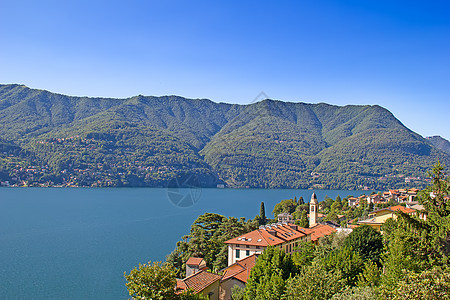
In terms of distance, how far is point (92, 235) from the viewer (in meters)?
57.1

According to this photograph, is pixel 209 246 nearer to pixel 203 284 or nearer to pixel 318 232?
pixel 318 232

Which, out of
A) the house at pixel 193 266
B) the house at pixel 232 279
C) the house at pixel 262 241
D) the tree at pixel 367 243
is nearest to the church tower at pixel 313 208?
the house at pixel 262 241

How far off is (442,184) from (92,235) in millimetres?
50472

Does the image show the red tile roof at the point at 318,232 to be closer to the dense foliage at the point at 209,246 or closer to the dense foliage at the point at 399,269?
the dense foliage at the point at 209,246

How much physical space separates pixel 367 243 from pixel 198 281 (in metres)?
12.5

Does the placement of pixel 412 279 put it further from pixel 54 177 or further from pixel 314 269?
pixel 54 177

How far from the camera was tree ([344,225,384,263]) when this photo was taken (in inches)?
1007

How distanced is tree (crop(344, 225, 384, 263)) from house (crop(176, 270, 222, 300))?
33.1 ft

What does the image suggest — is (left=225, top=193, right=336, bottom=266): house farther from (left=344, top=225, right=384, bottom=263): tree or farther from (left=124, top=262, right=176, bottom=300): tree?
(left=124, top=262, right=176, bottom=300): tree

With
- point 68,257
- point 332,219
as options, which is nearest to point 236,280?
point 68,257

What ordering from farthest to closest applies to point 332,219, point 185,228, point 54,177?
1. point 54,177
2. point 185,228
3. point 332,219

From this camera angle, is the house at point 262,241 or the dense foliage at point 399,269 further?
the house at point 262,241

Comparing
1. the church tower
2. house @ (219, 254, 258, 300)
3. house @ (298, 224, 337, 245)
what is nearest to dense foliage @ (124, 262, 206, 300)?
house @ (219, 254, 258, 300)

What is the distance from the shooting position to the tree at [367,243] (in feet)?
83.9
